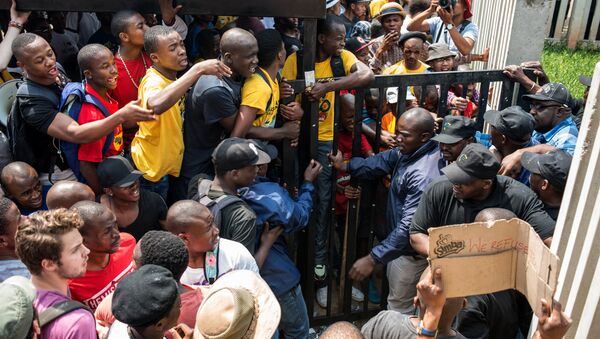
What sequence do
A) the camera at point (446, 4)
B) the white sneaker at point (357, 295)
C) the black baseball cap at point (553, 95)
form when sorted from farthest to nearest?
1. the camera at point (446, 4)
2. the white sneaker at point (357, 295)
3. the black baseball cap at point (553, 95)

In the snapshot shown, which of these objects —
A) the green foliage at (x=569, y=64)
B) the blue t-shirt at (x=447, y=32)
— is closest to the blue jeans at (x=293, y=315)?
the blue t-shirt at (x=447, y=32)

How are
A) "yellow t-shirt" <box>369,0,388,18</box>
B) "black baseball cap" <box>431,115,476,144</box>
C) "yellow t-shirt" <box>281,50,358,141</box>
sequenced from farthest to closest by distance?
"yellow t-shirt" <box>369,0,388,18</box>, "yellow t-shirt" <box>281,50,358,141</box>, "black baseball cap" <box>431,115,476,144</box>

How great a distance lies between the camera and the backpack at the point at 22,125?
3.55m

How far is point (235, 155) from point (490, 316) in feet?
5.58

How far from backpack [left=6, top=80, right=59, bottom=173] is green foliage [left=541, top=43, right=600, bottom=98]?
8.06 meters

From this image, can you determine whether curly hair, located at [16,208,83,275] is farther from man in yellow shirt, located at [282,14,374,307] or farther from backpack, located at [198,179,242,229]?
man in yellow shirt, located at [282,14,374,307]

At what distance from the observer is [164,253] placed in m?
2.59

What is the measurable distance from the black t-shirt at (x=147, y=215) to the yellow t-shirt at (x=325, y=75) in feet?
5.30

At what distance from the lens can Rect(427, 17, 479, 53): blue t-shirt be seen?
6.73 metres

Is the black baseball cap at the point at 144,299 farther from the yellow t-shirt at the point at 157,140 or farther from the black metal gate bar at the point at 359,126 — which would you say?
the black metal gate bar at the point at 359,126

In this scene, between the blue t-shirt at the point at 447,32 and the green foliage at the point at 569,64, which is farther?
the green foliage at the point at 569,64

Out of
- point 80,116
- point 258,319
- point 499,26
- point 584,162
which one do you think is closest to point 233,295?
point 258,319

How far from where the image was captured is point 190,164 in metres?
3.99

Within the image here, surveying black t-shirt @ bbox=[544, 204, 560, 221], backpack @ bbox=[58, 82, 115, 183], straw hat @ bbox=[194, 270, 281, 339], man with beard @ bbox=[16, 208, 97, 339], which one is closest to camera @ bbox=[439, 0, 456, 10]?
black t-shirt @ bbox=[544, 204, 560, 221]
